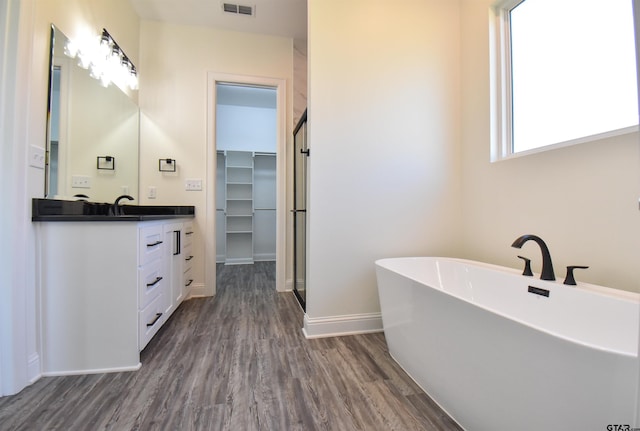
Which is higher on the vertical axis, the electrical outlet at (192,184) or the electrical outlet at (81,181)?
the electrical outlet at (192,184)

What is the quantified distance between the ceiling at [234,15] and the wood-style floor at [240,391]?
9.68 feet

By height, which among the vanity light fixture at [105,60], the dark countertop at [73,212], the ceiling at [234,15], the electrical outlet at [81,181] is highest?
the ceiling at [234,15]

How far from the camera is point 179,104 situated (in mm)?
2789

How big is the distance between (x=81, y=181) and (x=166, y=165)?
3.20ft

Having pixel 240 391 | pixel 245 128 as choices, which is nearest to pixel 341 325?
pixel 240 391

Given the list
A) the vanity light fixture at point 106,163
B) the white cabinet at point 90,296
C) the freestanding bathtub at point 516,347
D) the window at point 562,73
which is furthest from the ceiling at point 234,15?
the freestanding bathtub at point 516,347

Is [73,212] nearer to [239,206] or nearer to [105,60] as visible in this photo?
[105,60]

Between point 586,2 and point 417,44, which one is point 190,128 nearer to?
point 417,44

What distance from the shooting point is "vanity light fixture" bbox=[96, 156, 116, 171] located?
2.06 meters

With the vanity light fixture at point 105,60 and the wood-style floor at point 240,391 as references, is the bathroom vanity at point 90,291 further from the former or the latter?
the vanity light fixture at point 105,60

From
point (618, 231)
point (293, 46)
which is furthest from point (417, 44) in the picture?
point (618, 231)

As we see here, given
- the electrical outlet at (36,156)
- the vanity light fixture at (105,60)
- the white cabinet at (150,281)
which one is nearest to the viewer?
the electrical outlet at (36,156)

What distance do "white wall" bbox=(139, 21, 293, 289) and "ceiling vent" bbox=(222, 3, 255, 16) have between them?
310 millimetres

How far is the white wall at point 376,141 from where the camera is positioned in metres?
1.94
